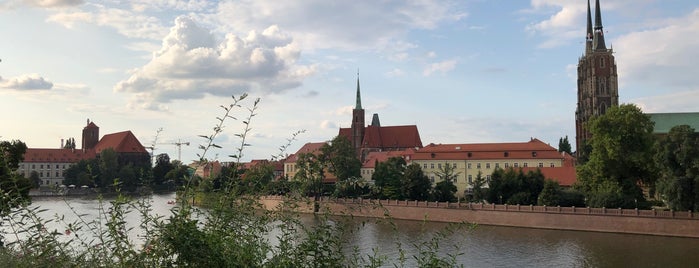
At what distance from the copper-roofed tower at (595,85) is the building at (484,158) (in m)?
15.9

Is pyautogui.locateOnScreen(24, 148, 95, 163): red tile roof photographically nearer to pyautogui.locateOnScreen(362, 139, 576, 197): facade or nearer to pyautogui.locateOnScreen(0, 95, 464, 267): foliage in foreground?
pyautogui.locateOnScreen(362, 139, 576, 197): facade

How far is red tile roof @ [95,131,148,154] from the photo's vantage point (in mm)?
125000

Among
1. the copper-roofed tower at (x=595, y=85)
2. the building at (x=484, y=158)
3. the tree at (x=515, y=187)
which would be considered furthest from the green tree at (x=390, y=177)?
the copper-roofed tower at (x=595, y=85)

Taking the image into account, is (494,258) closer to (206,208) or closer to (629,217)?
(629,217)

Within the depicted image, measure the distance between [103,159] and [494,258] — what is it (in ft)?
302

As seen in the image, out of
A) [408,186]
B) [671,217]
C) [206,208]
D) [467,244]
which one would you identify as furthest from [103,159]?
[206,208]

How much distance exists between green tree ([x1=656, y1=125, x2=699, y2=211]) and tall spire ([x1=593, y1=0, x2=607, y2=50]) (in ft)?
190

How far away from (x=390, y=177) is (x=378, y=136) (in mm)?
49151

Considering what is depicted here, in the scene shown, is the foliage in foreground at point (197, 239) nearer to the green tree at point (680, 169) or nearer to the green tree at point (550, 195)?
the green tree at point (680, 169)

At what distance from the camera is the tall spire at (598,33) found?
325 ft

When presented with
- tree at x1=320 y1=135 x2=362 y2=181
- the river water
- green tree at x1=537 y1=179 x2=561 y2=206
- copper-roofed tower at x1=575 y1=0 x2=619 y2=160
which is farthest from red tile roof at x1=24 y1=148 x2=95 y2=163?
green tree at x1=537 y1=179 x2=561 y2=206

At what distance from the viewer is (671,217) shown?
149ft

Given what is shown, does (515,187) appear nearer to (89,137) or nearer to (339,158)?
(339,158)

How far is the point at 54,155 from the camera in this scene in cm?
13150
